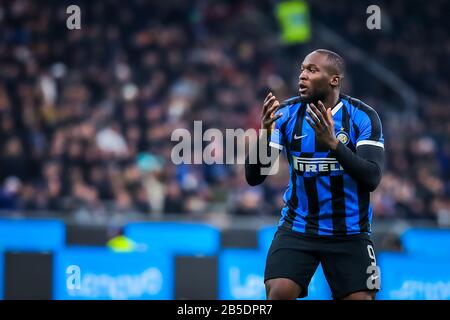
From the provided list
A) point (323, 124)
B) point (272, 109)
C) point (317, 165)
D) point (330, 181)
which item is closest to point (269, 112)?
point (272, 109)

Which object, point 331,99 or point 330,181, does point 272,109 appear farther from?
point 330,181

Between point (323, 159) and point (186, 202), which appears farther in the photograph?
point (186, 202)

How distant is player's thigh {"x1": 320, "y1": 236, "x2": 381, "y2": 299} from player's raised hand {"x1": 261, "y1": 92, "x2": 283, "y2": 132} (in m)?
0.88

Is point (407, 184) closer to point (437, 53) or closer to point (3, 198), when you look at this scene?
point (437, 53)

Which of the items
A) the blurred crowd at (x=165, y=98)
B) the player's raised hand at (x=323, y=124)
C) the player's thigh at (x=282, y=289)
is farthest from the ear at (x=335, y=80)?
the blurred crowd at (x=165, y=98)

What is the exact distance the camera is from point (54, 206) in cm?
1382

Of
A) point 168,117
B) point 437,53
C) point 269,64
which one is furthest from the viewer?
point 437,53

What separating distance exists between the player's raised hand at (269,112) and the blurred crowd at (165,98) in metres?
8.25

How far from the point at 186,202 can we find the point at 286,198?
823 cm

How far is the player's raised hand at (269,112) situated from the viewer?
19.0 feet

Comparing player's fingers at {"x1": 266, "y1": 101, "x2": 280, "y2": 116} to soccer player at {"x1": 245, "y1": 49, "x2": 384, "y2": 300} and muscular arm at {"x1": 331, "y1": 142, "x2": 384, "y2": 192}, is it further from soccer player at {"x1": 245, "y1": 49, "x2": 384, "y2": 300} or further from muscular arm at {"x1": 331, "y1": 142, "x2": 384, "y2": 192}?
muscular arm at {"x1": 331, "y1": 142, "x2": 384, "y2": 192}

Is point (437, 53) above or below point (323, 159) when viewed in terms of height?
above

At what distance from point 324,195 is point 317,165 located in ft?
0.67

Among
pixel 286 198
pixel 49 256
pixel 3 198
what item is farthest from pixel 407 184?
pixel 286 198
